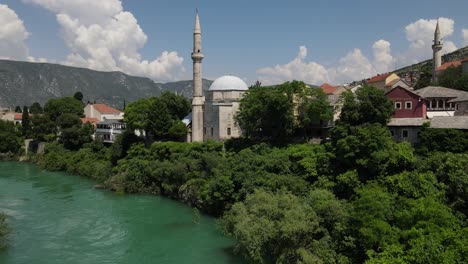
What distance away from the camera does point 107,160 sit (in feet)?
155

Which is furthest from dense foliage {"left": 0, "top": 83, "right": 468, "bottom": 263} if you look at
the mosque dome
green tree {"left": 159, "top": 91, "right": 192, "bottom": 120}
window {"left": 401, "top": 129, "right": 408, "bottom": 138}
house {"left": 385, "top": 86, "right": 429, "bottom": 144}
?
green tree {"left": 159, "top": 91, "right": 192, "bottom": 120}

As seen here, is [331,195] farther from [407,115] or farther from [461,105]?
[461,105]

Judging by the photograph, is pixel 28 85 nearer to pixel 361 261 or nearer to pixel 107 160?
pixel 107 160

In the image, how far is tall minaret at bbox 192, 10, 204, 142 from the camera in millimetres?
43250

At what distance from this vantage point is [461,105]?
30500mm

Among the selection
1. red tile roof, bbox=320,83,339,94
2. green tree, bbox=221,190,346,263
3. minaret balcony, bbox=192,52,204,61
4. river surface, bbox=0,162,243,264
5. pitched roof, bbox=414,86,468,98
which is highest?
minaret balcony, bbox=192,52,204,61

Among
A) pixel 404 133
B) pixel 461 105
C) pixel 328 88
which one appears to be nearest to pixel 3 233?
pixel 404 133

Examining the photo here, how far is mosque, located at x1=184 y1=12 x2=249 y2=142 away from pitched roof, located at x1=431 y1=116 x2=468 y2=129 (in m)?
18.6

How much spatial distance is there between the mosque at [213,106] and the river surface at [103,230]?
1043 cm

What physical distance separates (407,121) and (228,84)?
63.8 feet

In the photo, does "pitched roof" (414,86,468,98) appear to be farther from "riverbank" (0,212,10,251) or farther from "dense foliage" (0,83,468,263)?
"riverbank" (0,212,10,251)

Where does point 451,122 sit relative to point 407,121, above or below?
below

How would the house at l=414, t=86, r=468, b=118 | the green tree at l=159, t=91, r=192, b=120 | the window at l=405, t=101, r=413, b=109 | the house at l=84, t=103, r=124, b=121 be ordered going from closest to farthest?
1. the window at l=405, t=101, r=413, b=109
2. the house at l=414, t=86, r=468, b=118
3. the green tree at l=159, t=91, r=192, b=120
4. the house at l=84, t=103, r=124, b=121

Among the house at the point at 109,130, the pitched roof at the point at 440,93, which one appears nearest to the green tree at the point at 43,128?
the house at the point at 109,130
